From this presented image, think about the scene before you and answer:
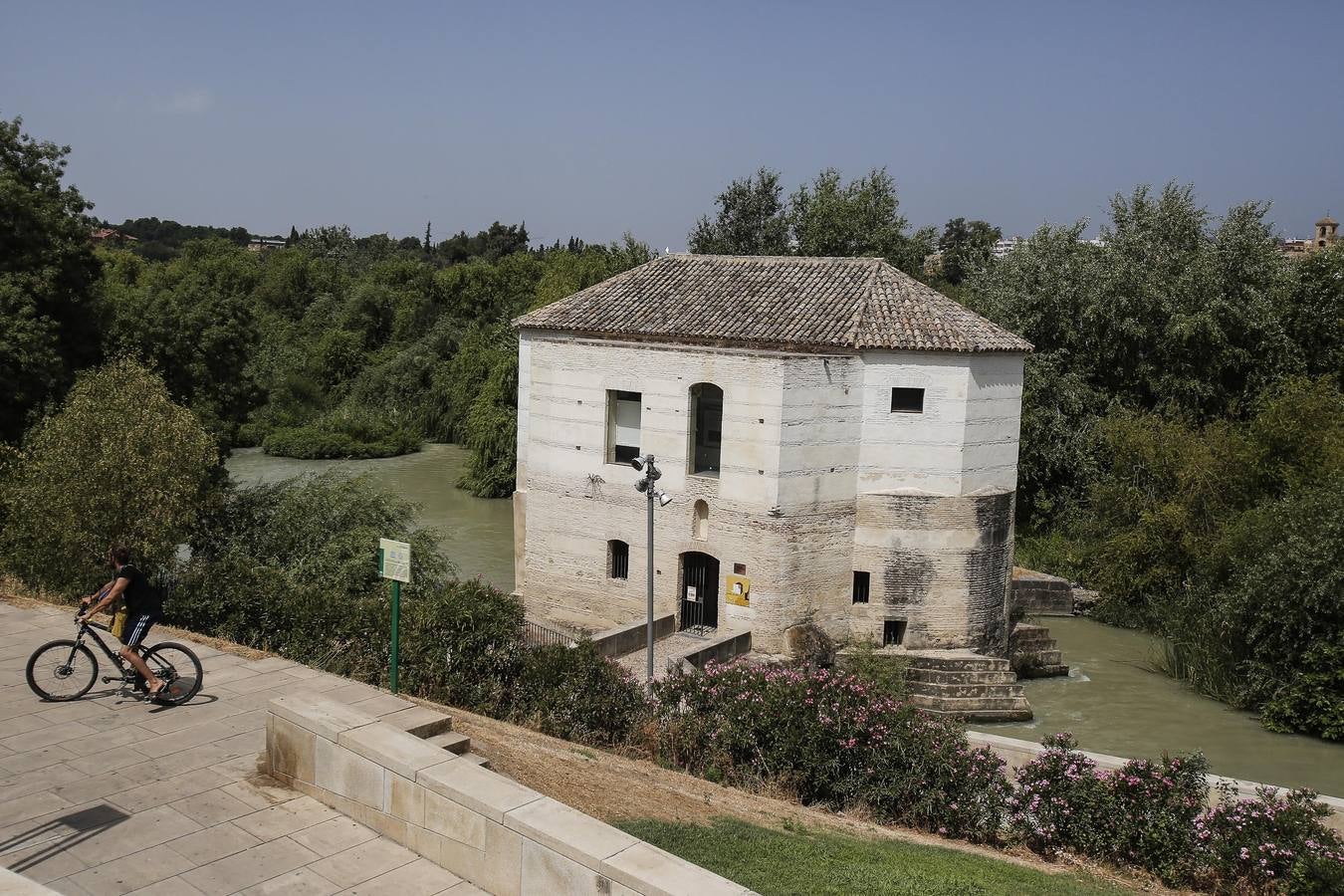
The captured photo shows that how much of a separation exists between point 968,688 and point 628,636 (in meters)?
6.33

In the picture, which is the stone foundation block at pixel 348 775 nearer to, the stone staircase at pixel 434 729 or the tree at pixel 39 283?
the stone staircase at pixel 434 729

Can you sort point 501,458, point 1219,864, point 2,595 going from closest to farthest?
point 1219,864 → point 2,595 → point 501,458

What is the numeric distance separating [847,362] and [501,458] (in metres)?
22.8

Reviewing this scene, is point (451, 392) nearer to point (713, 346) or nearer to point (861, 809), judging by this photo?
point (713, 346)

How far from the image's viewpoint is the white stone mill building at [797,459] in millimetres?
21516

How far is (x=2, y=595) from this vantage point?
15617 millimetres

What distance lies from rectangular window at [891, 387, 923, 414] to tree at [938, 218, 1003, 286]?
67.9 ft

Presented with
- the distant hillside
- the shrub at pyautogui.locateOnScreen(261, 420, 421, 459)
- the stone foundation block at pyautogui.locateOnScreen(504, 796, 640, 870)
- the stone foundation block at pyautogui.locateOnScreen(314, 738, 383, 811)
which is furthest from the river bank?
the distant hillside

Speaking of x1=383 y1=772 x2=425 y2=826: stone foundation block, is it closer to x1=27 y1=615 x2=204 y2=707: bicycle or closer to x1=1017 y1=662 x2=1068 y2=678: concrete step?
x1=27 y1=615 x2=204 y2=707: bicycle

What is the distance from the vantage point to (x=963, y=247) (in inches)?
2554

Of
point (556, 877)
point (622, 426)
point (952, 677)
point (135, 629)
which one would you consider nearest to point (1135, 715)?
point (952, 677)

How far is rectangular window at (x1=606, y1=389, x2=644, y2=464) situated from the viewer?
23328 mm

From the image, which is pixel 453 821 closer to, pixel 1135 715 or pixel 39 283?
pixel 1135 715

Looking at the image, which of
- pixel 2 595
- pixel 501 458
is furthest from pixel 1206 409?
pixel 2 595
